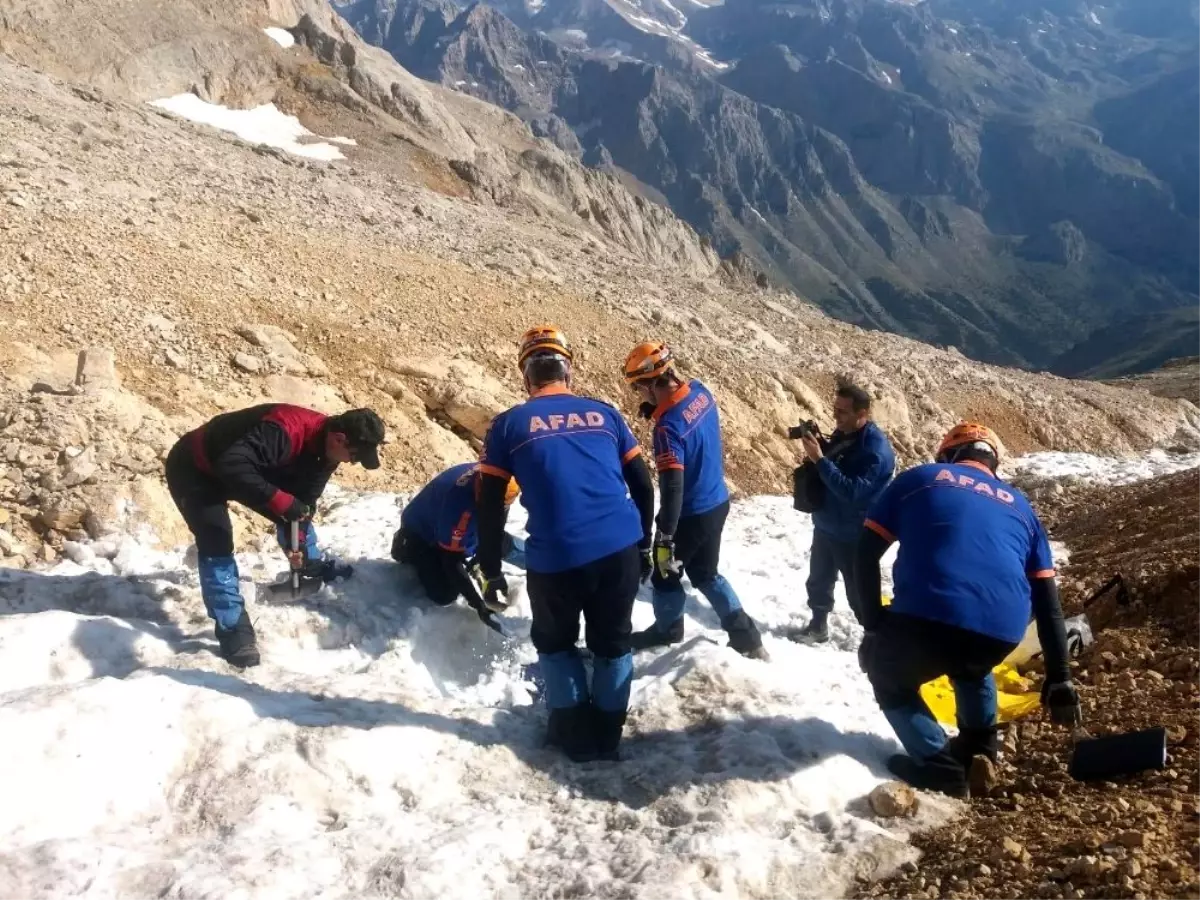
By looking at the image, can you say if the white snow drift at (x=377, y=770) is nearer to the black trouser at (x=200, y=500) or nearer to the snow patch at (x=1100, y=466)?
the black trouser at (x=200, y=500)

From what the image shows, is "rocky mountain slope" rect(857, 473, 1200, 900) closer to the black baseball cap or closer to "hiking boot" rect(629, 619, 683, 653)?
"hiking boot" rect(629, 619, 683, 653)

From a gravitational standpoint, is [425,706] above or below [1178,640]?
below

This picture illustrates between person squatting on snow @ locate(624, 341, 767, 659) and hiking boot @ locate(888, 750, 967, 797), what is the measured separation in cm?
156

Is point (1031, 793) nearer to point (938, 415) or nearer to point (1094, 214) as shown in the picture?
point (938, 415)

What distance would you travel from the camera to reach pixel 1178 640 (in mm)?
5258

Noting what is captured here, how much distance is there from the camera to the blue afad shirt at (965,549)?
367 centimetres

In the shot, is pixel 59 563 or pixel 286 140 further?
pixel 286 140

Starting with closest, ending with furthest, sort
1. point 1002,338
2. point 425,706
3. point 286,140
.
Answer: point 425,706 → point 286,140 → point 1002,338

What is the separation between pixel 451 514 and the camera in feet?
18.1

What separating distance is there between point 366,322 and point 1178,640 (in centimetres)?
906

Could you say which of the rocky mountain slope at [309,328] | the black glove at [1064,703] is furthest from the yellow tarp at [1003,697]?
the rocky mountain slope at [309,328]

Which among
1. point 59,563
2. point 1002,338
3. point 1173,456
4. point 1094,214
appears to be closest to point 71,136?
point 59,563

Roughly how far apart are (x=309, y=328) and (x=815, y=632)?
22.9ft

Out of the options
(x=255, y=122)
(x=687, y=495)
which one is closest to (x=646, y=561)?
(x=687, y=495)
